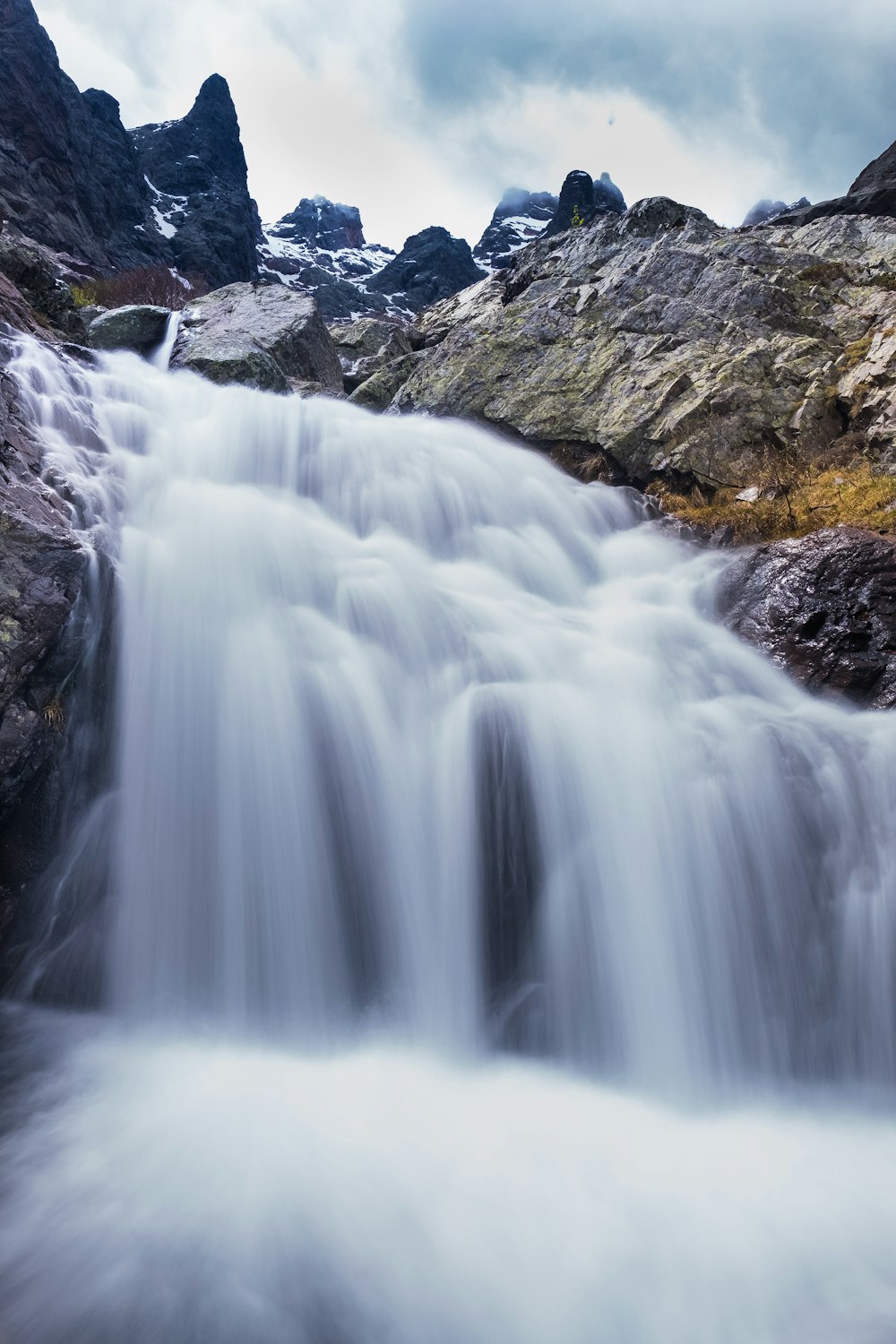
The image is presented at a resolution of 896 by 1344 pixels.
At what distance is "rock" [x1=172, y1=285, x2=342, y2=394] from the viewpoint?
42.2ft

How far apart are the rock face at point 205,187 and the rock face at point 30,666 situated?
206 ft

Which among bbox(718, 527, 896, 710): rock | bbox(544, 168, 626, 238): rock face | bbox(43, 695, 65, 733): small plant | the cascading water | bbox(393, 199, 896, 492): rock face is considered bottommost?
the cascading water

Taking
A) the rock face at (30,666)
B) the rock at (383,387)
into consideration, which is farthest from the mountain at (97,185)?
the rock face at (30,666)

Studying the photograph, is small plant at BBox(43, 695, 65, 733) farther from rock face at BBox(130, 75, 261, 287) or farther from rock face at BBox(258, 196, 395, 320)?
rock face at BBox(130, 75, 261, 287)

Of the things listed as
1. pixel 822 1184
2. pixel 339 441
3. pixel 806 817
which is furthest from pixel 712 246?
pixel 822 1184

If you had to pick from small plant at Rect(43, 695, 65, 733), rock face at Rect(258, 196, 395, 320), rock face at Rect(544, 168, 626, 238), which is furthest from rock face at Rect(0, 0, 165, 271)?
small plant at Rect(43, 695, 65, 733)

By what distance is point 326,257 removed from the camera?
95.1 m

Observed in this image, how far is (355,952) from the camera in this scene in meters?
4.61

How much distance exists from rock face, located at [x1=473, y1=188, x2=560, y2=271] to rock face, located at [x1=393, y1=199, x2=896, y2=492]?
3368 inches

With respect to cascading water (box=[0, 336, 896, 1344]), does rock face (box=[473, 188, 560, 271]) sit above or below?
above

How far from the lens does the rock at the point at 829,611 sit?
19.6 feet

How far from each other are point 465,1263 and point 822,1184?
179cm

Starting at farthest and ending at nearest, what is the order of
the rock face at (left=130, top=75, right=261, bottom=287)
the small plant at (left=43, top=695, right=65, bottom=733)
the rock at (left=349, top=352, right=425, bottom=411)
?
1. the rock face at (left=130, top=75, right=261, bottom=287)
2. the rock at (left=349, top=352, right=425, bottom=411)
3. the small plant at (left=43, top=695, right=65, bottom=733)

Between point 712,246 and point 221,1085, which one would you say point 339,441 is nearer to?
point 221,1085
